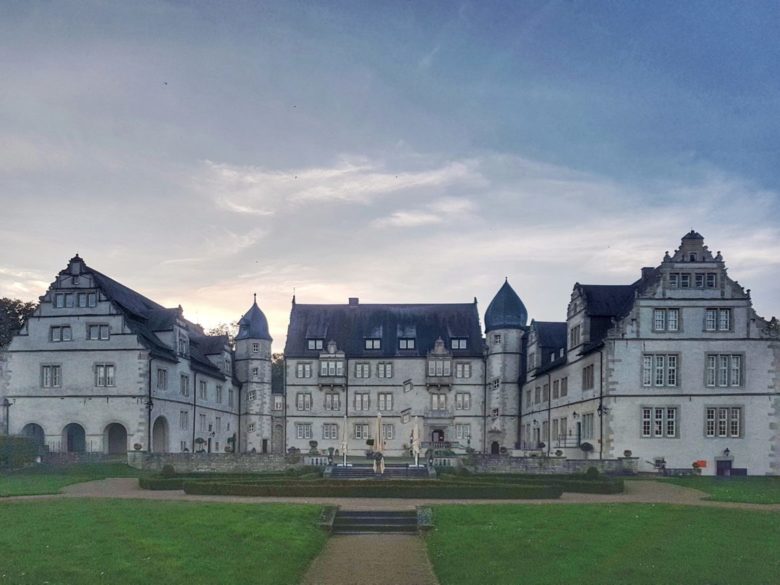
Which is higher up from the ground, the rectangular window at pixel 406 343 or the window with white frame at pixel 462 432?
the rectangular window at pixel 406 343

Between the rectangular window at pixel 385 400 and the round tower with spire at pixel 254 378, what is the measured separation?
12.5 meters

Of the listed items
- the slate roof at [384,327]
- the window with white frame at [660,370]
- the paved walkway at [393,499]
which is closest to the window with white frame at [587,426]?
the window with white frame at [660,370]

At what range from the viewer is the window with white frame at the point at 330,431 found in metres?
81.5

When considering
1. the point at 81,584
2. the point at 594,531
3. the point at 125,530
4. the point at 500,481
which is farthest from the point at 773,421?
the point at 81,584

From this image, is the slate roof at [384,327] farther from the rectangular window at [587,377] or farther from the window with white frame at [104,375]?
the window with white frame at [104,375]

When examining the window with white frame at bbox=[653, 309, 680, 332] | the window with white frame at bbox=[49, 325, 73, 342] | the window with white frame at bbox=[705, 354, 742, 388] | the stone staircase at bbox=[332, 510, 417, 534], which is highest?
the window with white frame at bbox=[653, 309, 680, 332]

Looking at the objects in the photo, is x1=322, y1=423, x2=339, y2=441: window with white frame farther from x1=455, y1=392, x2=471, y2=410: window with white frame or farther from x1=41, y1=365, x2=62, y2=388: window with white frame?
x1=41, y1=365, x2=62, y2=388: window with white frame

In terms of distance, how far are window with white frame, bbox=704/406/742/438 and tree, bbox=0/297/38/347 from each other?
2698 inches

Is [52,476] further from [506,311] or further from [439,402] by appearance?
[506,311]

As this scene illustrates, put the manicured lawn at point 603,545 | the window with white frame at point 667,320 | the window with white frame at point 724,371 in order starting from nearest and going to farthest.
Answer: the manicured lawn at point 603,545 → the window with white frame at point 724,371 → the window with white frame at point 667,320

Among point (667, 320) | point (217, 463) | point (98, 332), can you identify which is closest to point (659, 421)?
point (667, 320)

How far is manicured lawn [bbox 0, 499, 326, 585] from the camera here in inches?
786

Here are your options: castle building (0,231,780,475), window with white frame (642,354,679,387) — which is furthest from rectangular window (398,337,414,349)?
window with white frame (642,354,679,387)

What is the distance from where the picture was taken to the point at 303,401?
82.2 meters
